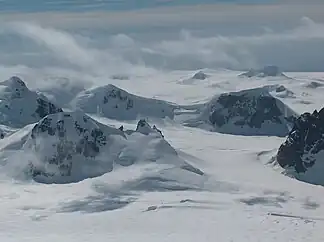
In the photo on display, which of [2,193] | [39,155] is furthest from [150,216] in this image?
[39,155]

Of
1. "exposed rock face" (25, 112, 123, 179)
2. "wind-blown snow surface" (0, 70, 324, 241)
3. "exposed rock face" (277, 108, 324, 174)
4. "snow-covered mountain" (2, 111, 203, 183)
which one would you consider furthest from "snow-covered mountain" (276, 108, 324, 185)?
"exposed rock face" (25, 112, 123, 179)

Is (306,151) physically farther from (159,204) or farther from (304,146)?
(159,204)

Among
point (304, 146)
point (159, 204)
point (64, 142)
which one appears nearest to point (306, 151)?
point (304, 146)

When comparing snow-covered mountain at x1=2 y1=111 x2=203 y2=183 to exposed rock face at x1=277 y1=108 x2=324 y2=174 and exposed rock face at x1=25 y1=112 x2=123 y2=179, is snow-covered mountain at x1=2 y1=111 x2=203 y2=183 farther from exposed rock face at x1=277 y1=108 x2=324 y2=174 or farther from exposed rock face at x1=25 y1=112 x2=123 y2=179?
exposed rock face at x1=277 y1=108 x2=324 y2=174

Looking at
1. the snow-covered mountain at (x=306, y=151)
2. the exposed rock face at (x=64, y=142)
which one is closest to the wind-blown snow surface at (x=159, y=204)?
the exposed rock face at (x=64, y=142)

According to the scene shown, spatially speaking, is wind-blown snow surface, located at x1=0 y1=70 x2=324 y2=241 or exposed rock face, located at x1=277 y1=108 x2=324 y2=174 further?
exposed rock face, located at x1=277 y1=108 x2=324 y2=174

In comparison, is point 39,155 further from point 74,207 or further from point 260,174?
point 260,174

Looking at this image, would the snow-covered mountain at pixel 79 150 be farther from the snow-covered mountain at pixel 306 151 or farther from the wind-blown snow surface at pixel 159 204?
the snow-covered mountain at pixel 306 151
